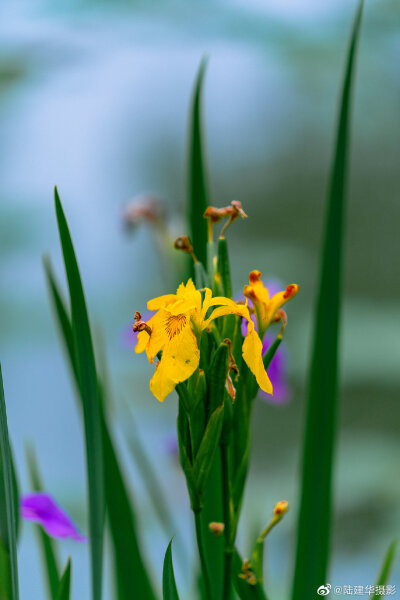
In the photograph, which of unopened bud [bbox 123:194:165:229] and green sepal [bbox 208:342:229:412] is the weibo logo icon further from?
unopened bud [bbox 123:194:165:229]

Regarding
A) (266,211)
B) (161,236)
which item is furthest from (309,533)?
(266,211)

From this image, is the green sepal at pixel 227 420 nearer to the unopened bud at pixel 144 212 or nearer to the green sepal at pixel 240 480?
the green sepal at pixel 240 480

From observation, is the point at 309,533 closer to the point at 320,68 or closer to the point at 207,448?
the point at 207,448

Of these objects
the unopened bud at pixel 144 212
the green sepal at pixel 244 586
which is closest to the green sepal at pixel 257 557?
the green sepal at pixel 244 586

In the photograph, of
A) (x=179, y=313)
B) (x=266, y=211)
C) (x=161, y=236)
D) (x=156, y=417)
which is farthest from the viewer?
(x=266, y=211)

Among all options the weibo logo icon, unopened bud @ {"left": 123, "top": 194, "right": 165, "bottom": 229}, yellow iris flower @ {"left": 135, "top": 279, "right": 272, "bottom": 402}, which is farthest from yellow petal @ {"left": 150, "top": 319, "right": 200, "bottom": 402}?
unopened bud @ {"left": 123, "top": 194, "right": 165, "bottom": 229}

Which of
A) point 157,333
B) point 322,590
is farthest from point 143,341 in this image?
point 322,590
